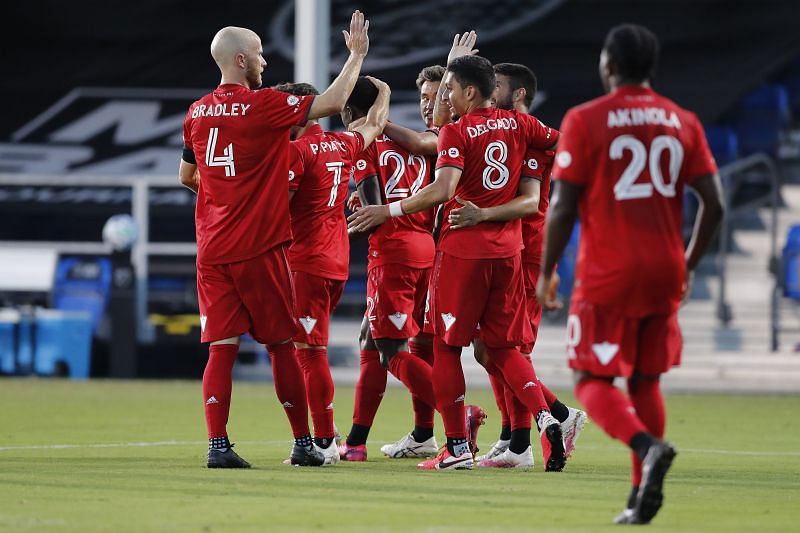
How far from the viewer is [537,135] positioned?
300 inches

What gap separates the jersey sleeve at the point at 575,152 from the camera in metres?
5.48

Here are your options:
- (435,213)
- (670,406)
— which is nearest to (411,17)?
(670,406)

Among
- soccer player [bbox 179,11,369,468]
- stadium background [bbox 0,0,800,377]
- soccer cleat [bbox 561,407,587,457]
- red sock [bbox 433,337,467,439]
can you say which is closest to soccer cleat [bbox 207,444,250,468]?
soccer player [bbox 179,11,369,468]

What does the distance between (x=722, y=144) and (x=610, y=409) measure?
16981 millimetres

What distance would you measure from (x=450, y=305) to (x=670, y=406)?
6.66 metres

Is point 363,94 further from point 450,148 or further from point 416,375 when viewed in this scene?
point 416,375

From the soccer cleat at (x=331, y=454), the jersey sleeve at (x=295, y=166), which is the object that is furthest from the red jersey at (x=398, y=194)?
the soccer cleat at (x=331, y=454)

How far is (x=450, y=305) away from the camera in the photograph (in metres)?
7.40

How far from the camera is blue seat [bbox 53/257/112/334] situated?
19.0 m

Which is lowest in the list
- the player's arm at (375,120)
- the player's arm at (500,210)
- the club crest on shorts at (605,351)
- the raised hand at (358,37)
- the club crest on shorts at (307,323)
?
the club crest on shorts at (605,351)

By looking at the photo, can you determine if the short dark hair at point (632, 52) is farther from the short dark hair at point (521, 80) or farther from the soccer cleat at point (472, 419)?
the soccer cleat at point (472, 419)

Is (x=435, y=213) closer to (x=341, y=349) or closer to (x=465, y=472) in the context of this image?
(x=465, y=472)

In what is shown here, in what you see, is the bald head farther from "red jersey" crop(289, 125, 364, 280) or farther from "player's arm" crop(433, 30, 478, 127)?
"player's arm" crop(433, 30, 478, 127)

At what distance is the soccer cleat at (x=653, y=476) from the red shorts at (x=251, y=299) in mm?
2638
